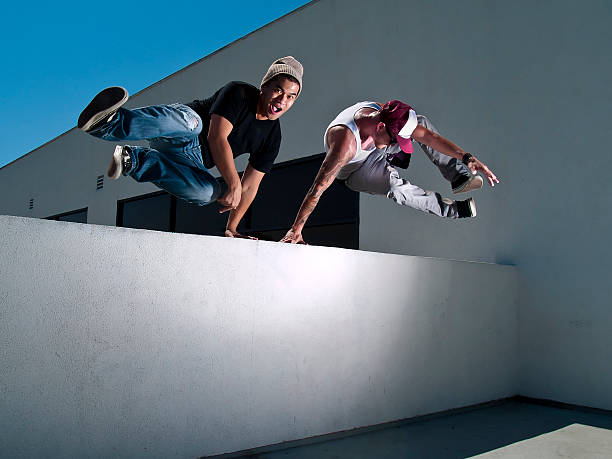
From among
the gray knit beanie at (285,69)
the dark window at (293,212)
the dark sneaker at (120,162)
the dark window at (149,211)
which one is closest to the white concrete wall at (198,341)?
the dark sneaker at (120,162)

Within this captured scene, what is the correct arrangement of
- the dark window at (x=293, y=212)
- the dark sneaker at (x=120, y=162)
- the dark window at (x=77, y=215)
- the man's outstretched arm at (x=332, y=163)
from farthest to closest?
the dark window at (x=77, y=215)
the dark window at (x=293, y=212)
the man's outstretched arm at (x=332, y=163)
the dark sneaker at (x=120, y=162)

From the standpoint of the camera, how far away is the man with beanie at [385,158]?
304 centimetres

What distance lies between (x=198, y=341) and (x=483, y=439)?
169 cm

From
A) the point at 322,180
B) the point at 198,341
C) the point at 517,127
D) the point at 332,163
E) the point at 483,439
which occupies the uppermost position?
Result: the point at 517,127

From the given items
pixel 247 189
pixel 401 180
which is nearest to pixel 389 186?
pixel 401 180

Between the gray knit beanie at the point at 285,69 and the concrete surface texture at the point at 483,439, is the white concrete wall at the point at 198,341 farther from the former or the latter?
the gray knit beanie at the point at 285,69

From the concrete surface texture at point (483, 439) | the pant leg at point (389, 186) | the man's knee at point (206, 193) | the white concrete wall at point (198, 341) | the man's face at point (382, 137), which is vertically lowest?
the concrete surface texture at point (483, 439)

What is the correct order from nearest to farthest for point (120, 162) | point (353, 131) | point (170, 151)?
point (120, 162) → point (170, 151) → point (353, 131)

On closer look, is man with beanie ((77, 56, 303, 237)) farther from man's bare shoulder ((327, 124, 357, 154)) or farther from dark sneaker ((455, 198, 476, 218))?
dark sneaker ((455, 198, 476, 218))

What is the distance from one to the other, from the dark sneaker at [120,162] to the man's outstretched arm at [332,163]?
3.28ft

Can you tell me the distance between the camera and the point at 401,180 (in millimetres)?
3379

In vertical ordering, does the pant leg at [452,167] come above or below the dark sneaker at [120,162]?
above

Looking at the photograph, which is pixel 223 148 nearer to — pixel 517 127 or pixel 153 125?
pixel 153 125

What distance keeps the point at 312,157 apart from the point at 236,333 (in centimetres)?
357
